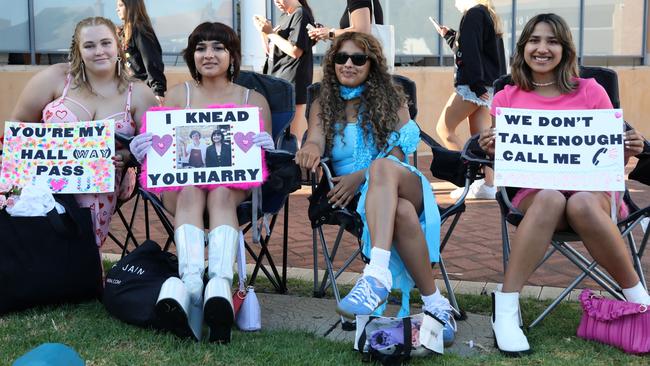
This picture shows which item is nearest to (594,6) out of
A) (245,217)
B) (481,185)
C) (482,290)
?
(481,185)

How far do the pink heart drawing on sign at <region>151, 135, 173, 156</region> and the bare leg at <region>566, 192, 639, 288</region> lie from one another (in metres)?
1.87

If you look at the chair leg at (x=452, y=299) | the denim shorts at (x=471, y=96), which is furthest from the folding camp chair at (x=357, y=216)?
the denim shorts at (x=471, y=96)

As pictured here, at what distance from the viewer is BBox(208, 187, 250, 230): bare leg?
3.60 m

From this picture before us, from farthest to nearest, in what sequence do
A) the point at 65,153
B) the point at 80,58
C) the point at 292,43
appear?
the point at 292,43 → the point at 80,58 → the point at 65,153

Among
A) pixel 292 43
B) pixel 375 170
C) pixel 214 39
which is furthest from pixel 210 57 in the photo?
pixel 292 43

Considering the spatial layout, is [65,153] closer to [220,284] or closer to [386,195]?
[220,284]

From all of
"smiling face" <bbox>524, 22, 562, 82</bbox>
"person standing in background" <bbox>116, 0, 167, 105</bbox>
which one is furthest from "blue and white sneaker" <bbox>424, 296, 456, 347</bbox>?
"person standing in background" <bbox>116, 0, 167, 105</bbox>

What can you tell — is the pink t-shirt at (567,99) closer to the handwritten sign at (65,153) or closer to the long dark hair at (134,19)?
the handwritten sign at (65,153)

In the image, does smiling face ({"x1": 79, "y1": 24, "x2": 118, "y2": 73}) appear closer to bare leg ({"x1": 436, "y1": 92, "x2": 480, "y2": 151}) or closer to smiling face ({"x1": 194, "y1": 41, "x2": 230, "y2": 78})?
smiling face ({"x1": 194, "y1": 41, "x2": 230, "y2": 78})

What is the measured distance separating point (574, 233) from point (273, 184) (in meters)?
1.42

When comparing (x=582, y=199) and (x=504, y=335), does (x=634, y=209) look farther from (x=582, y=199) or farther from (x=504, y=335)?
(x=504, y=335)

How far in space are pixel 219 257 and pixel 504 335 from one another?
4.19 feet

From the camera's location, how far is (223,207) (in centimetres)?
364

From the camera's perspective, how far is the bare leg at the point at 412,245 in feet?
11.2
